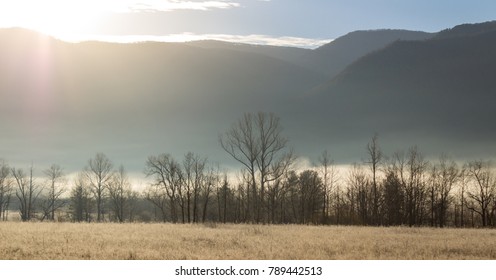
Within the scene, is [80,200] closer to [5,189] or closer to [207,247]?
[5,189]

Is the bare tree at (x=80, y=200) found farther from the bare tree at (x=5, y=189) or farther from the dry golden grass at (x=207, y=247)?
the dry golden grass at (x=207, y=247)

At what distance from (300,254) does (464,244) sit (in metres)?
11.0

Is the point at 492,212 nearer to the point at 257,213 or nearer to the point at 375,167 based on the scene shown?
the point at 375,167

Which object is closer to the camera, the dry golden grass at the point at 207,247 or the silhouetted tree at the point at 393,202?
the dry golden grass at the point at 207,247

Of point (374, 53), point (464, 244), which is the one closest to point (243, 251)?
point (464, 244)

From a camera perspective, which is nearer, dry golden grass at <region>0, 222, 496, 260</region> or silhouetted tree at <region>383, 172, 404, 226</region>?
dry golden grass at <region>0, 222, 496, 260</region>

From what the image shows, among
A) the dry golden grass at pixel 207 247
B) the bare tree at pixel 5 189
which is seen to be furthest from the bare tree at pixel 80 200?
the dry golden grass at pixel 207 247

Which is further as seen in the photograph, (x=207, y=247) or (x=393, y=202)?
(x=393, y=202)

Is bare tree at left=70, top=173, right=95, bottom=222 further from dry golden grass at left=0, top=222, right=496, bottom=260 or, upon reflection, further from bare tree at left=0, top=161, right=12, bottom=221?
dry golden grass at left=0, top=222, right=496, bottom=260

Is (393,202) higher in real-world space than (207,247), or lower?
higher

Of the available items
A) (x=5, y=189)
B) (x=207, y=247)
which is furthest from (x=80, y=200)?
(x=207, y=247)

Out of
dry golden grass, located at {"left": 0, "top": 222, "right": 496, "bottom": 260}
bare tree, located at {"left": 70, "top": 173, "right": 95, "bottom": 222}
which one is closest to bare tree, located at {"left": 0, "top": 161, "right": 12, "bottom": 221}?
bare tree, located at {"left": 70, "top": 173, "right": 95, "bottom": 222}

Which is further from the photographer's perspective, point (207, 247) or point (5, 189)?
point (5, 189)

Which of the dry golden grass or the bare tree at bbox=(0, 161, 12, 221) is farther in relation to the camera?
the bare tree at bbox=(0, 161, 12, 221)
